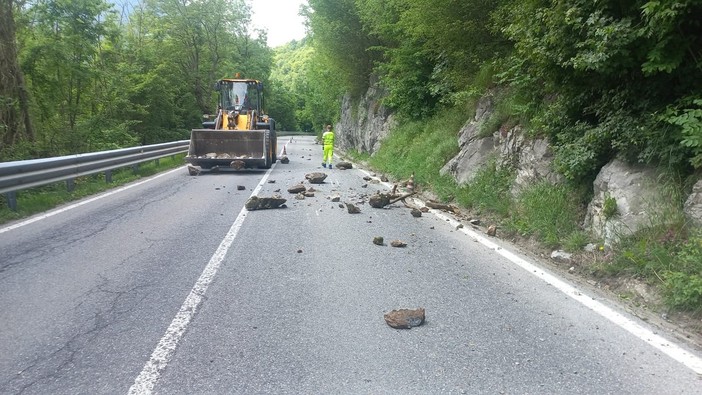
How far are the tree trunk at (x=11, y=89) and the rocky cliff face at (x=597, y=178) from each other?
14.0m

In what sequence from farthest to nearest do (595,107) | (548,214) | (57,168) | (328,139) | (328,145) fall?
(328,139), (328,145), (57,168), (548,214), (595,107)

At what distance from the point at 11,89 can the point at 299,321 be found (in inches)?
653

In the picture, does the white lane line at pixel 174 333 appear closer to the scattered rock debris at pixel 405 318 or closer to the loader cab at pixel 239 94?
the scattered rock debris at pixel 405 318

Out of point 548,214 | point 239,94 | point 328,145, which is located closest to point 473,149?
point 548,214

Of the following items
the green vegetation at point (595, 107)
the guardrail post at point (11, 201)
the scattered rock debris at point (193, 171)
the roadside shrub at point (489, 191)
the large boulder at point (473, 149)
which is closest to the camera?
the green vegetation at point (595, 107)

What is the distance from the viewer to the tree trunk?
1513 centimetres

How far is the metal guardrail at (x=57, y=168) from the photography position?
27.8 ft

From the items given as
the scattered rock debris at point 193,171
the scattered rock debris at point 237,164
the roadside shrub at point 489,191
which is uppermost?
the roadside shrub at point 489,191

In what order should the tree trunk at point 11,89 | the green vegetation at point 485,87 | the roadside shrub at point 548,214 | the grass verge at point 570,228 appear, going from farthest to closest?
the tree trunk at point 11,89 → the roadside shrub at point 548,214 → the green vegetation at point 485,87 → the grass verge at point 570,228

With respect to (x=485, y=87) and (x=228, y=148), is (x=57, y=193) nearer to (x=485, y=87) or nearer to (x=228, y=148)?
(x=228, y=148)

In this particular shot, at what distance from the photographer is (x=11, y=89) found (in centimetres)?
1560

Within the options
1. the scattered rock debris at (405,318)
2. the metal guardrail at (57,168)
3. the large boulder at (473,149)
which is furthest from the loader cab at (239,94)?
the scattered rock debris at (405,318)

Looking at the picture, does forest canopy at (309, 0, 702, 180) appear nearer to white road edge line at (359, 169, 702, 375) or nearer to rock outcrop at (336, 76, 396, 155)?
white road edge line at (359, 169, 702, 375)

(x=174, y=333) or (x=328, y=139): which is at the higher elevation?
(x=328, y=139)
